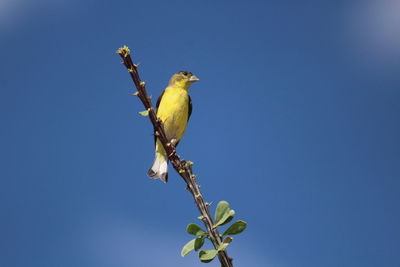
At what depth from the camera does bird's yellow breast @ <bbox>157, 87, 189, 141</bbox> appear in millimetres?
7148

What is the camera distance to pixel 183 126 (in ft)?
24.1

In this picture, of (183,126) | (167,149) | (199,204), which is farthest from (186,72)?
(199,204)

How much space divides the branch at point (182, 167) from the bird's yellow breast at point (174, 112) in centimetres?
464

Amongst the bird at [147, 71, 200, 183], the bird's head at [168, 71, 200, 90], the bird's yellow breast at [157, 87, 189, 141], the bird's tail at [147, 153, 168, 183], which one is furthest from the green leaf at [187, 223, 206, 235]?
the bird's head at [168, 71, 200, 90]

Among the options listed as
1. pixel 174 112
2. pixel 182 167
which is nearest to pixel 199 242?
pixel 182 167

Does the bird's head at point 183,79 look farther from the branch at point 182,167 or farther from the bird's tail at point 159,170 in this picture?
the branch at point 182,167

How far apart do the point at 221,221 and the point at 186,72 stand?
248 inches

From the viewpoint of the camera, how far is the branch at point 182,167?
6.19ft

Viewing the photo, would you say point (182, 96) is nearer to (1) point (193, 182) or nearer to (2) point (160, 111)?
(2) point (160, 111)

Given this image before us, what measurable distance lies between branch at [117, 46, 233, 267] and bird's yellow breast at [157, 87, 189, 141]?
4641 mm

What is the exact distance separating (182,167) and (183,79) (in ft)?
18.6

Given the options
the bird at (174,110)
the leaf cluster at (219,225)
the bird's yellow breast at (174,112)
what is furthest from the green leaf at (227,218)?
the bird's yellow breast at (174,112)

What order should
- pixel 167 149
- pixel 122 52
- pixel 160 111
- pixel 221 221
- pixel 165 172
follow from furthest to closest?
pixel 160 111
pixel 165 172
pixel 167 149
pixel 122 52
pixel 221 221

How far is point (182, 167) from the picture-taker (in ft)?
7.64
